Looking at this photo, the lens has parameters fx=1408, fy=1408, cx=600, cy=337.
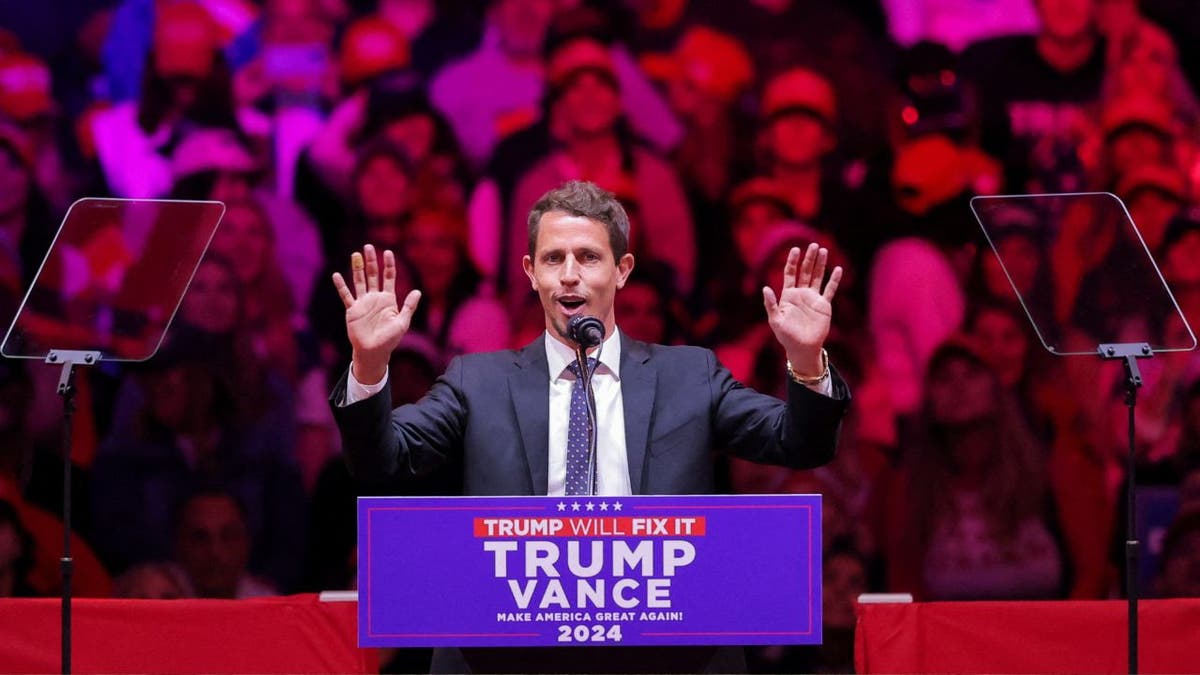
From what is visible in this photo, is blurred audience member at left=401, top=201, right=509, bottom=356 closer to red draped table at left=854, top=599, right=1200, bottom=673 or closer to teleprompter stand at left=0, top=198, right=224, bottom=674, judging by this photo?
teleprompter stand at left=0, top=198, right=224, bottom=674

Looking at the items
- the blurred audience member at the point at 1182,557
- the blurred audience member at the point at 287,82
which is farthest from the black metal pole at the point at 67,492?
the blurred audience member at the point at 1182,557

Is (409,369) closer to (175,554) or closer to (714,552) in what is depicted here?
(175,554)

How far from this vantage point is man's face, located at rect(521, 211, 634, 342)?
2.68 meters

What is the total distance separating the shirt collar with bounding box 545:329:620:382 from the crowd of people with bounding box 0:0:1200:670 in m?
1.64

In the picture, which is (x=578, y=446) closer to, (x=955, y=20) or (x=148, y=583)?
(x=148, y=583)

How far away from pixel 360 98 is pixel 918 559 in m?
2.30

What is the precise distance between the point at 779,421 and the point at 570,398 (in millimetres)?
400

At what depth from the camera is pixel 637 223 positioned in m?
4.52

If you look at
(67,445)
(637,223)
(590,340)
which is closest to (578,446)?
(590,340)

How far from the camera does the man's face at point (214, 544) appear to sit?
445 cm

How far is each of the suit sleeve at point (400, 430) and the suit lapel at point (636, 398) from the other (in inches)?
13.0

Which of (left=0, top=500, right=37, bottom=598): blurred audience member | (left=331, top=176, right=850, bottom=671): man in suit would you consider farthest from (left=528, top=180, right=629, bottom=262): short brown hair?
(left=0, top=500, right=37, bottom=598): blurred audience member

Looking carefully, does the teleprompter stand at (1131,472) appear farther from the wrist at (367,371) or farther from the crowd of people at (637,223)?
the crowd of people at (637,223)

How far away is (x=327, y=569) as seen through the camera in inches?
174
